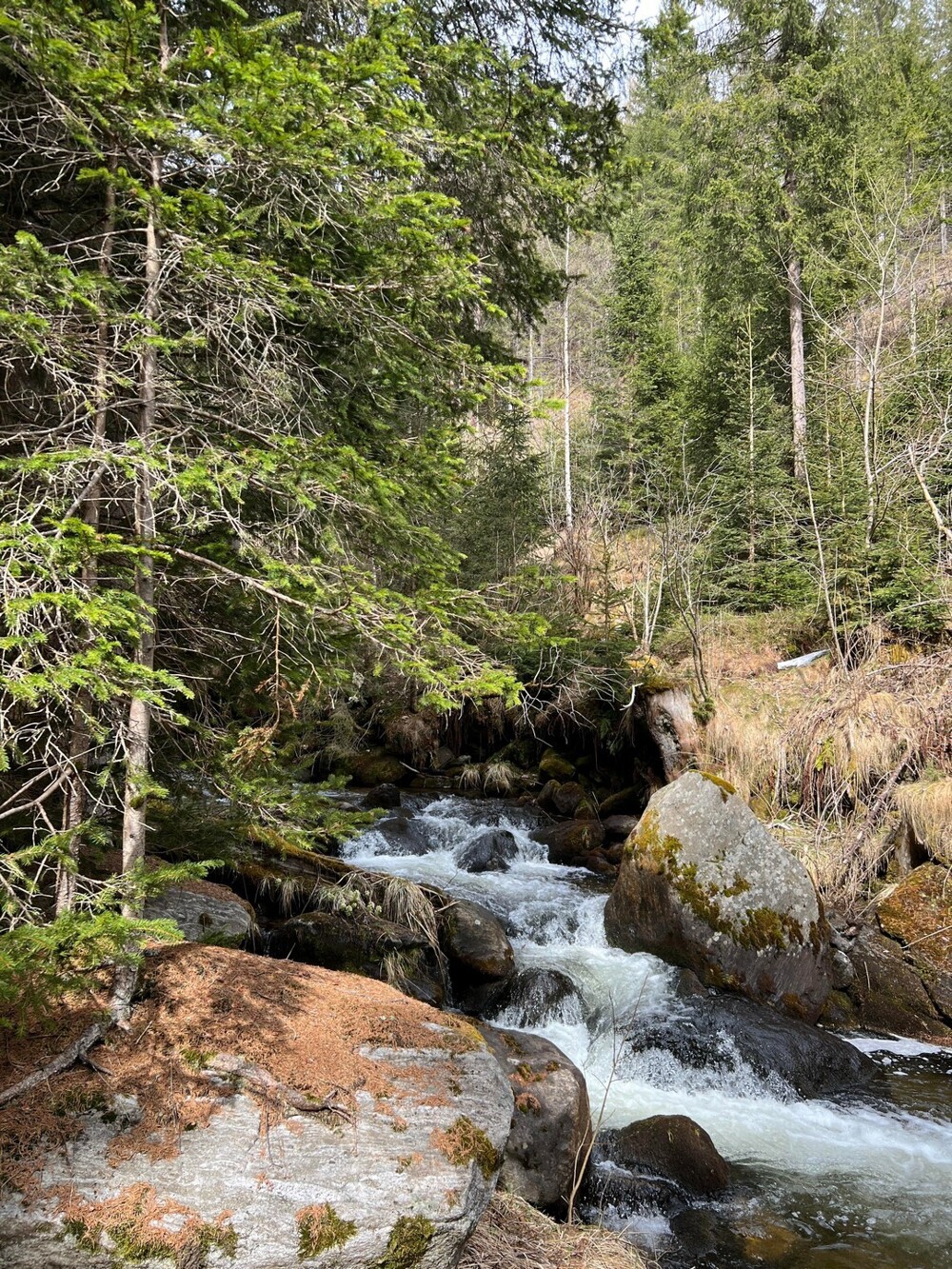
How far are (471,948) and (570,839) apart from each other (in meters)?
4.29

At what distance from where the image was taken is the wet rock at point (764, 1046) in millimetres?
6168

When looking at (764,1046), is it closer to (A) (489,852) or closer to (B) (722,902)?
(B) (722,902)

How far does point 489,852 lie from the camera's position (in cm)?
1068

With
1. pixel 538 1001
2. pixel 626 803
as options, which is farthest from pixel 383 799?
pixel 538 1001

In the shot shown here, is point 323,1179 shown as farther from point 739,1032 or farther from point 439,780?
point 439,780

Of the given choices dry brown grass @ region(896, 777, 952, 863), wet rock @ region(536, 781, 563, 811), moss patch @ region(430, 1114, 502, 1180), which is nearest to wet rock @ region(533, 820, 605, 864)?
wet rock @ region(536, 781, 563, 811)

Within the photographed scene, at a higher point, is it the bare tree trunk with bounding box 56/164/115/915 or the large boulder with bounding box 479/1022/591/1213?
the bare tree trunk with bounding box 56/164/115/915

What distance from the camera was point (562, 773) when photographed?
14.0 m

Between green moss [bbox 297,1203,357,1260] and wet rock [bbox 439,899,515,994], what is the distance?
422 cm

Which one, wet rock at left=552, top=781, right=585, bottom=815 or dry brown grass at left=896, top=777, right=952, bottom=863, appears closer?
dry brown grass at left=896, top=777, right=952, bottom=863

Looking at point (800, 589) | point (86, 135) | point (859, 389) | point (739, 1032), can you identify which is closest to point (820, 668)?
point (800, 589)

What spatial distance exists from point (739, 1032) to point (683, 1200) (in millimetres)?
1865

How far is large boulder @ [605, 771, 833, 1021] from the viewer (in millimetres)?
7086

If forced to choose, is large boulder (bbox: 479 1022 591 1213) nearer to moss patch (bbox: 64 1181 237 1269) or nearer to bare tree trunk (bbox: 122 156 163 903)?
moss patch (bbox: 64 1181 237 1269)
